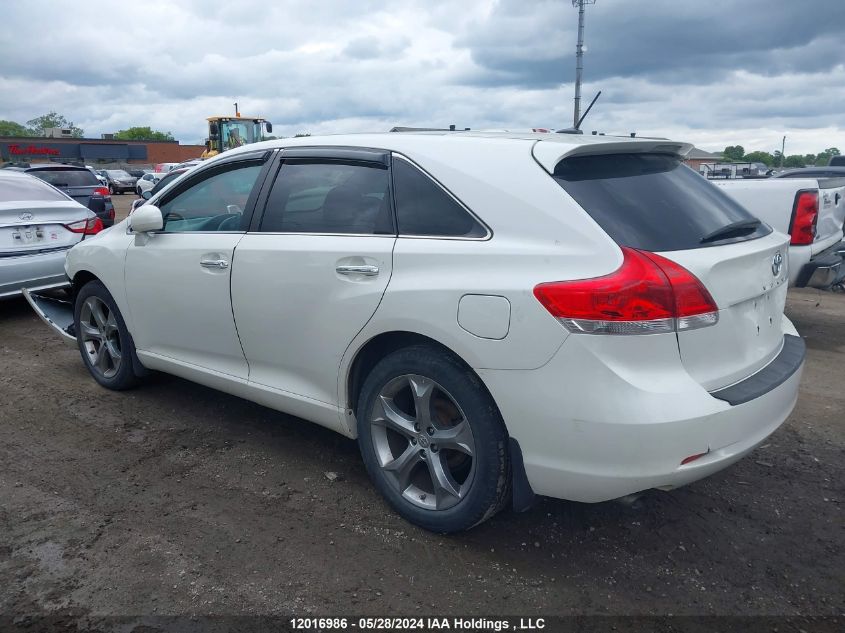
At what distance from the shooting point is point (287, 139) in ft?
12.7

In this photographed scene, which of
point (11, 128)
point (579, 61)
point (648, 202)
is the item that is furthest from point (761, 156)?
point (11, 128)

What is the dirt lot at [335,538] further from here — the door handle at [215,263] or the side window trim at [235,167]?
the side window trim at [235,167]

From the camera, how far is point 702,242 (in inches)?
107

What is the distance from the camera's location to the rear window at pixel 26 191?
720cm

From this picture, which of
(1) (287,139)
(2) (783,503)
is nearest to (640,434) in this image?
(2) (783,503)

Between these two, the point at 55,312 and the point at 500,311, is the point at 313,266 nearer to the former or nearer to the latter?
the point at 500,311

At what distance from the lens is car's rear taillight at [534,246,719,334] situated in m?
2.43

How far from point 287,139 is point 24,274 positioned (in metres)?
4.35

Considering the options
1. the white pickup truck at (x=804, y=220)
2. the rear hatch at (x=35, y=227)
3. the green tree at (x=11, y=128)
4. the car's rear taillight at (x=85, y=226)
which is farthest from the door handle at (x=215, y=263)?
the green tree at (x=11, y=128)

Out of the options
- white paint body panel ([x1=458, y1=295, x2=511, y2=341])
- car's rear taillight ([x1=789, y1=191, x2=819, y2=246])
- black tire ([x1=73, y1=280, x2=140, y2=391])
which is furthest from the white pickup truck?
black tire ([x1=73, y1=280, x2=140, y2=391])

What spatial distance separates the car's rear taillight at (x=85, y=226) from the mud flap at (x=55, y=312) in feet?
6.38

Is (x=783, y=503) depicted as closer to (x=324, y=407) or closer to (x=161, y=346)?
(x=324, y=407)

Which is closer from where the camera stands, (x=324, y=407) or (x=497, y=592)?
(x=497, y=592)

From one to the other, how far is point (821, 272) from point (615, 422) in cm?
448
